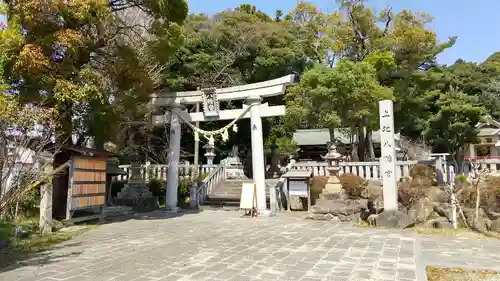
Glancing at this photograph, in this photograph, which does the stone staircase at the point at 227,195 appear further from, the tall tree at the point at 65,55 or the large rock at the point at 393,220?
the tall tree at the point at 65,55

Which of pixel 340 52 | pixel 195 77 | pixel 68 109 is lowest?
pixel 68 109

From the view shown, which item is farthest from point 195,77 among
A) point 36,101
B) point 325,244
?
point 325,244

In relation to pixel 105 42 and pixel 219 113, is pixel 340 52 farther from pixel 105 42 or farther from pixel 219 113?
pixel 105 42

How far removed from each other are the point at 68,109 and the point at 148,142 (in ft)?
43.2

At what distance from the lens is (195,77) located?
24.4 metres

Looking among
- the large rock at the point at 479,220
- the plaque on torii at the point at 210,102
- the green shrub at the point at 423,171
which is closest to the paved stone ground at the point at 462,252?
the large rock at the point at 479,220

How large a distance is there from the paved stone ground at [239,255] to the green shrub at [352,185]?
4573mm

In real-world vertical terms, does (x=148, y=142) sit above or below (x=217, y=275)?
above

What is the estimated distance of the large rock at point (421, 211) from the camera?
9.29 meters

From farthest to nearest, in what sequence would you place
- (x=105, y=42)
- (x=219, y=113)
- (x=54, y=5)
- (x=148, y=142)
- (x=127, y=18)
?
(x=148, y=142), (x=127, y=18), (x=219, y=113), (x=105, y=42), (x=54, y=5)

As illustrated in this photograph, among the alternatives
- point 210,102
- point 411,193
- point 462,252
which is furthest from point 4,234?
point 411,193

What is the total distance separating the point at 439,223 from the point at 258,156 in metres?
5.84

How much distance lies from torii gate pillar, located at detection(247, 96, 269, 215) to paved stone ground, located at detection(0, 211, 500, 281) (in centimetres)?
288

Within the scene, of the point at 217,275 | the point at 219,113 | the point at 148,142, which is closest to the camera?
the point at 217,275
